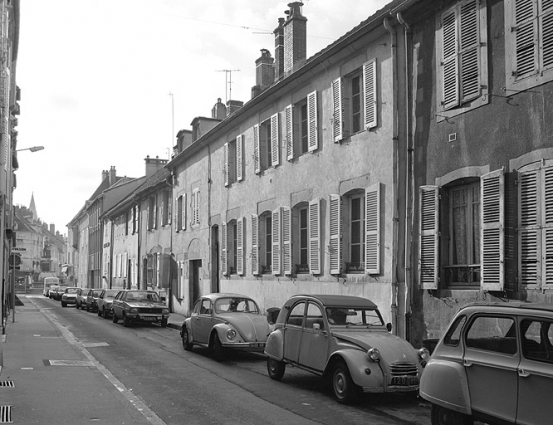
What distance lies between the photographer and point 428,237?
13.0 metres

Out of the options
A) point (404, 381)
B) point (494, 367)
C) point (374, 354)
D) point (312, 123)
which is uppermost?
point (312, 123)

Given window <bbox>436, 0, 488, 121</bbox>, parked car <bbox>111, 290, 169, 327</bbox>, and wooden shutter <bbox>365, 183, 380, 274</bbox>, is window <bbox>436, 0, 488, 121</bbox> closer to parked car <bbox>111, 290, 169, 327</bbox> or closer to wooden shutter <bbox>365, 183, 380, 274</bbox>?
wooden shutter <bbox>365, 183, 380, 274</bbox>

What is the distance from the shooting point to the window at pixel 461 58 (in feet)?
38.7

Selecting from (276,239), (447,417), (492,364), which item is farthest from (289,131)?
(492,364)

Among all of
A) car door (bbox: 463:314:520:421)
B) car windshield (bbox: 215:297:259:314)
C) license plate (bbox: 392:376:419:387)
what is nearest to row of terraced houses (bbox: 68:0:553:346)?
car windshield (bbox: 215:297:259:314)

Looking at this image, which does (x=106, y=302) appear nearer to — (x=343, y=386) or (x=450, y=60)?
(x=450, y=60)

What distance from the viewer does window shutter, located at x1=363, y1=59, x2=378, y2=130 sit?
15.1 m

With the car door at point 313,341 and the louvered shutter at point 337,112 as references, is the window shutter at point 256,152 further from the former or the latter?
the car door at point 313,341

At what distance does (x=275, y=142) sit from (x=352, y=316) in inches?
400

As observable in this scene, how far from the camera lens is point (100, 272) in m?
57.0

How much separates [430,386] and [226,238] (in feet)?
57.6

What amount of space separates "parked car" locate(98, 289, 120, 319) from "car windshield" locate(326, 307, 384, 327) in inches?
788

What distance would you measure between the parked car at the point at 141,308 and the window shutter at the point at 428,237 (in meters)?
13.7

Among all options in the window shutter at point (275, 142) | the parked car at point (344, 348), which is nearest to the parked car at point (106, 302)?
the window shutter at point (275, 142)
